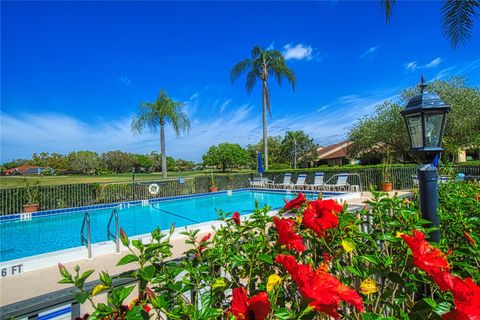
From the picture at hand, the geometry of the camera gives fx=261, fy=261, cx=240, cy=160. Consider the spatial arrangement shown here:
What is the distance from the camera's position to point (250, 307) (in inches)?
31.3

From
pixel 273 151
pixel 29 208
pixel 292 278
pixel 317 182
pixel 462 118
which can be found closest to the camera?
pixel 292 278

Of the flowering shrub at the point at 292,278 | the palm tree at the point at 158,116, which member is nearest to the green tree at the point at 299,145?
the palm tree at the point at 158,116

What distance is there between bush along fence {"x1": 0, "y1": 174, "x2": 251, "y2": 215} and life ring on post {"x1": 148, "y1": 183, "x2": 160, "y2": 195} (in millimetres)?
140

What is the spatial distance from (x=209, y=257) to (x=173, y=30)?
1406 cm

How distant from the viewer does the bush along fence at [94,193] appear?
11.3 metres

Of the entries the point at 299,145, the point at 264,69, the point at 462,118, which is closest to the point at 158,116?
the point at 264,69

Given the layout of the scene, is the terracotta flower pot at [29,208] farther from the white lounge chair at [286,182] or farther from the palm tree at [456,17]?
the palm tree at [456,17]

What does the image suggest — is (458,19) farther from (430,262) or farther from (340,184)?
(340,184)

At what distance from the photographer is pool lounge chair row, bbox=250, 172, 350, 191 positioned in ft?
49.2

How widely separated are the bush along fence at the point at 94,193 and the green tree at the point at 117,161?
54.2 meters

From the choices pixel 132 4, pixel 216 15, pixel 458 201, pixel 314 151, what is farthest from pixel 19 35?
pixel 314 151

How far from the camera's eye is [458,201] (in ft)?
7.94

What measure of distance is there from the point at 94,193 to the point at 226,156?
39.9 metres

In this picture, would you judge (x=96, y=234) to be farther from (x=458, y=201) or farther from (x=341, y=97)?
(x=341, y=97)
